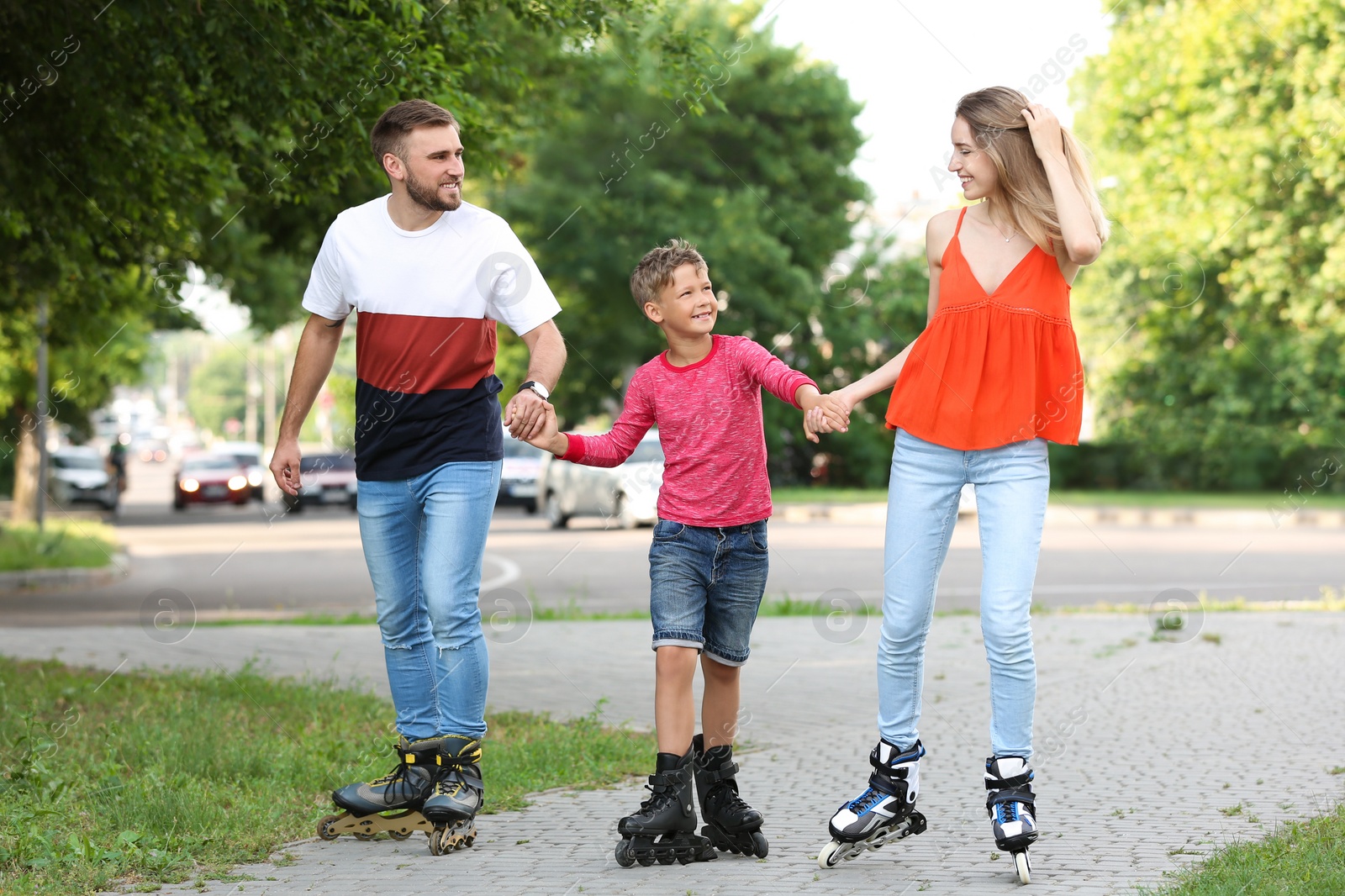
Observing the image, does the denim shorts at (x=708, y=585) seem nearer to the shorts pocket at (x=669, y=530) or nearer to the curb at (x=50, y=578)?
the shorts pocket at (x=669, y=530)

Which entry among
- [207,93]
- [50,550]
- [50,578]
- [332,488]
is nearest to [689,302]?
[207,93]

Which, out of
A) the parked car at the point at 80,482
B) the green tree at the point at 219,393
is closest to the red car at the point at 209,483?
the parked car at the point at 80,482

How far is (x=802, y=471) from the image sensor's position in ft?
105

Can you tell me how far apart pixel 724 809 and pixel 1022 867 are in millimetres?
863

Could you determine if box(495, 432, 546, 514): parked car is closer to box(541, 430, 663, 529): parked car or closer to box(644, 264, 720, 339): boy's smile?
box(541, 430, 663, 529): parked car

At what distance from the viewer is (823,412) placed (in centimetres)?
387

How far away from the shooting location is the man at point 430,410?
13.7ft

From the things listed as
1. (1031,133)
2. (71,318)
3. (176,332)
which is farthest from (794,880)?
(176,332)

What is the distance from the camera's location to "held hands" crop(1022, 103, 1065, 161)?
12.4ft

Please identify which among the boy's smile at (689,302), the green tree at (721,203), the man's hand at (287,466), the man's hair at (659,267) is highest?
the green tree at (721,203)

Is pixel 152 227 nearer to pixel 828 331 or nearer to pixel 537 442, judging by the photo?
pixel 537 442

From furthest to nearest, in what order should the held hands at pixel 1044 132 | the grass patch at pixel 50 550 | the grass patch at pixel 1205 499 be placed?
the grass patch at pixel 1205 499, the grass patch at pixel 50 550, the held hands at pixel 1044 132

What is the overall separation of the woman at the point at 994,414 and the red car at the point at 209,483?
38.0 m

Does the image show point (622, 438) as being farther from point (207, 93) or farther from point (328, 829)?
point (207, 93)
